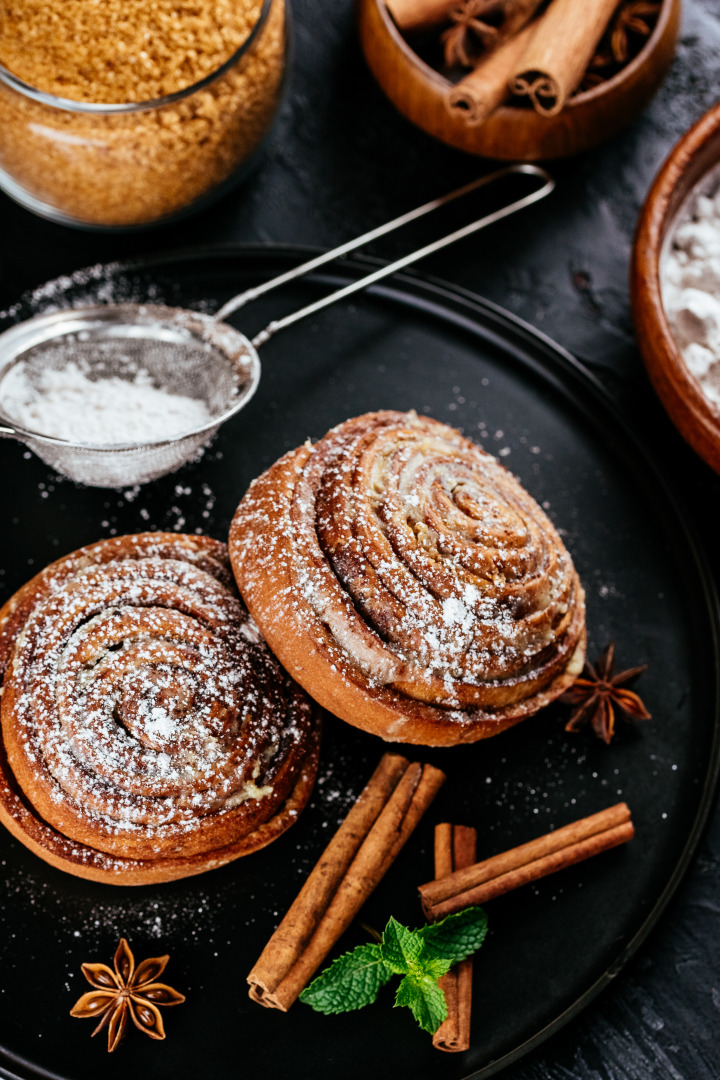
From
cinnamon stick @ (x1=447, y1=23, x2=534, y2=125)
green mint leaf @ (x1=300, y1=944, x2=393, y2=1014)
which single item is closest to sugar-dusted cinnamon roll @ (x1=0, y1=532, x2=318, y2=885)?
green mint leaf @ (x1=300, y1=944, x2=393, y2=1014)

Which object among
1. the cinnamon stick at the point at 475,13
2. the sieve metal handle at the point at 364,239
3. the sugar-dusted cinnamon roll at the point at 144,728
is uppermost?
the cinnamon stick at the point at 475,13

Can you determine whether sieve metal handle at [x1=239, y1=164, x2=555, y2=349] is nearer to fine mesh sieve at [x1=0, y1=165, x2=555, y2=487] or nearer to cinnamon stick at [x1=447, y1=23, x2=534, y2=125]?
fine mesh sieve at [x1=0, y1=165, x2=555, y2=487]

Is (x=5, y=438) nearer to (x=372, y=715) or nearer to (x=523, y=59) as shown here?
(x=372, y=715)

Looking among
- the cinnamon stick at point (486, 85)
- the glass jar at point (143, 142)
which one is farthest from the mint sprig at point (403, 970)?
the cinnamon stick at point (486, 85)

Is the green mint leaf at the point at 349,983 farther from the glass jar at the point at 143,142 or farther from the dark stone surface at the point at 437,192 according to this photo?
the glass jar at the point at 143,142

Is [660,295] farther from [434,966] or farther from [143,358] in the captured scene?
[434,966]

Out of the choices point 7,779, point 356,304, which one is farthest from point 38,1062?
point 356,304

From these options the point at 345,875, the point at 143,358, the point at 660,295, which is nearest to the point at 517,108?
the point at 660,295
